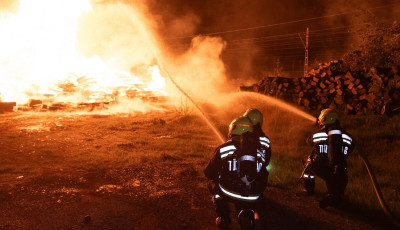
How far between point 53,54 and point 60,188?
15330mm

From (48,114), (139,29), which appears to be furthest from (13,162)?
(139,29)

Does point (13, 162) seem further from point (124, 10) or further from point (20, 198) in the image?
point (124, 10)

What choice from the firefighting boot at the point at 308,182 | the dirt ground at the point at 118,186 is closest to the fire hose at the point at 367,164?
the dirt ground at the point at 118,186

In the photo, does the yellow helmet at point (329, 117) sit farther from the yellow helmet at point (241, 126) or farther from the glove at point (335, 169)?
the yellow helmet at point (241, 126)

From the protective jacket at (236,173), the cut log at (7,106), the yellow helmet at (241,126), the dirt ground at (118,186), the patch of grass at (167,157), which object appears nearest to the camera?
the protective jacket at (236,173)

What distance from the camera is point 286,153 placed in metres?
8.13

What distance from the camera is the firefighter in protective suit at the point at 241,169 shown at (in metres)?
3.33

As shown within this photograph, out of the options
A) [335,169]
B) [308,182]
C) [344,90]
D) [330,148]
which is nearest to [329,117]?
[330,148]

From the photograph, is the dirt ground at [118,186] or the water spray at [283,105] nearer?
the dirt ground at [118,186]

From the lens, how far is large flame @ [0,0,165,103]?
17719mm

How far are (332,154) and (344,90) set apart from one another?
274 inches

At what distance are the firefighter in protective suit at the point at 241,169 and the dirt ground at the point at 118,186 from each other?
0.95 m

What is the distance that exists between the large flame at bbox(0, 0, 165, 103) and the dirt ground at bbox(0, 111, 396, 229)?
26.7 ft

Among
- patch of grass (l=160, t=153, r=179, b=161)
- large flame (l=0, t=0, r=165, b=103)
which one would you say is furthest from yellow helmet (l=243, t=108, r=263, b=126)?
large flame (l=0, t=0, r=165, b=103)
